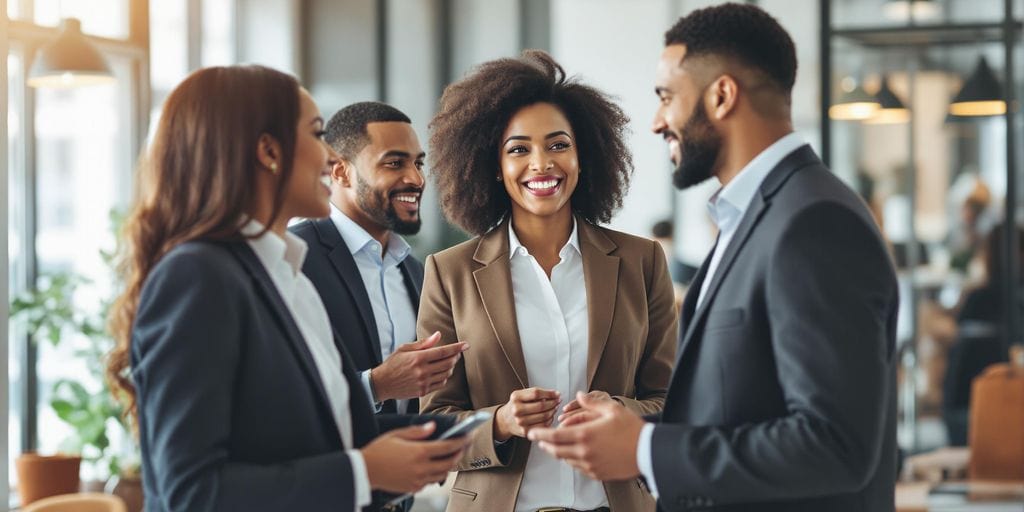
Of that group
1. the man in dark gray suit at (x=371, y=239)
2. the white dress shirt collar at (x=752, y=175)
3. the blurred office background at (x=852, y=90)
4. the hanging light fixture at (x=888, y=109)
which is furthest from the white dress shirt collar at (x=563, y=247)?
the hanging light fixture at (x=888, y=109)

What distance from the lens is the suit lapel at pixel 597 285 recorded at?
9.05 ft

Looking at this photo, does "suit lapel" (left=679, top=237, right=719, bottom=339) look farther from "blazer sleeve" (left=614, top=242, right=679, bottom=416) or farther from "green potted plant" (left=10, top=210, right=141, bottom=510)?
"green potted plant" (left=10, top=210, right=141, bottom=510)

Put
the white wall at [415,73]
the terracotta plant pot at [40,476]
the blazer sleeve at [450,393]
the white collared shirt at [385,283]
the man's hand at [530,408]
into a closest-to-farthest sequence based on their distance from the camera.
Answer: the man's hand at [530,408] < the blazer sleeve at [450,393] < the white collared shirt at [385,283] < the terracotta plant pot at [40,476] < the white wall at [415,73]

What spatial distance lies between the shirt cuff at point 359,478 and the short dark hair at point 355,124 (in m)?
1.65

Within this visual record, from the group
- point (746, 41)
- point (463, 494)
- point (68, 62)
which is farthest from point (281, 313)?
point (68, 62)

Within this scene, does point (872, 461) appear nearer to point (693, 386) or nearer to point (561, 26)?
point (693, 386)

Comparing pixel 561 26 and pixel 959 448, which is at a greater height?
pixel 561 26

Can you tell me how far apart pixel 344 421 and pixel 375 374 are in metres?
0.69

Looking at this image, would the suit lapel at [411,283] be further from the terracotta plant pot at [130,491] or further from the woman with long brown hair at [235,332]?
the terracotta plant pot at [130,491]

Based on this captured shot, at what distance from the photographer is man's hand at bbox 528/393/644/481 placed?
75.9 inches

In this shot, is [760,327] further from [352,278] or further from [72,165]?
[72,165]

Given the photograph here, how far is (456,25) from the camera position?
29.8 feet

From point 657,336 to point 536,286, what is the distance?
1.07 feet

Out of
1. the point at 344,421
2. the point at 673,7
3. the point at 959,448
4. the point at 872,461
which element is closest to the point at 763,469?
the point at 872,461
